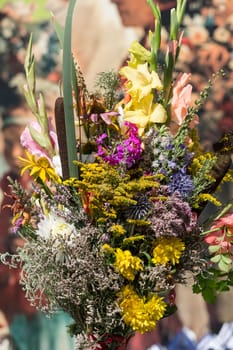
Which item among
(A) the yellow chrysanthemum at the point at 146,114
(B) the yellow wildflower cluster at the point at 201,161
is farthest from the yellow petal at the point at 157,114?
(B) the yellow wildflower cluster at the point at 201,161

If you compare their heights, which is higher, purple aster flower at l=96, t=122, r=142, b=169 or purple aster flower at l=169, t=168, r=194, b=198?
purple aster flower at l=96, t=122, r=142, b=169

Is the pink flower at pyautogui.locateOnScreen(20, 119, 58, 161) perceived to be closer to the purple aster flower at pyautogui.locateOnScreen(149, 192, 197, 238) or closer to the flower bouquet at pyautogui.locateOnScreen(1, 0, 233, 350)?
the flower bouquet at pyautogui.locateOnScreen(1, 0, 233, 350)

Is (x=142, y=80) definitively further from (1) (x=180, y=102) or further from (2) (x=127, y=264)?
(2) (x=127, y=264)

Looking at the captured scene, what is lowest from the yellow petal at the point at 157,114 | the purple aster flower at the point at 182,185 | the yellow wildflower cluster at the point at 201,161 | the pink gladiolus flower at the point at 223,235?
the pink gladiolus flower at the point at 223,235

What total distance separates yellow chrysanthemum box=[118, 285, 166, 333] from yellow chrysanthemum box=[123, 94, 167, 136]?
31 centimetres

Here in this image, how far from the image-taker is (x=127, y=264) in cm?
130

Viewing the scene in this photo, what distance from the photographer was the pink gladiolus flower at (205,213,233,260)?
1.40 metres

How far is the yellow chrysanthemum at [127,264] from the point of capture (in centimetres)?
131

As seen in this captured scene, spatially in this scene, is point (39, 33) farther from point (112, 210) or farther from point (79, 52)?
point (112, 210)

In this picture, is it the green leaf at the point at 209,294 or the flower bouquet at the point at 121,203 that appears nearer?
the flower bouquet at the point at 121,203

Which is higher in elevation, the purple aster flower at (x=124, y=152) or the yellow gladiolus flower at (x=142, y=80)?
the yellow gladiolus flower at (x=142, y=80)

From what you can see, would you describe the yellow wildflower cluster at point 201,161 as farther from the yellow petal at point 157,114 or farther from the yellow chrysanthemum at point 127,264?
the yellow chrysanthemum at point 127,264

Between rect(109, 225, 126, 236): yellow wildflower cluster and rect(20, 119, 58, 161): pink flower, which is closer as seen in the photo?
rect(109, 225, 126, 236): yellow wildflower cluster

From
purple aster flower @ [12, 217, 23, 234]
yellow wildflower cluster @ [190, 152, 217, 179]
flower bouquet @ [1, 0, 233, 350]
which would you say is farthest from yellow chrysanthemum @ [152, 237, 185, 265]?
purple aster flower @ [12, 217, 23, 234]
